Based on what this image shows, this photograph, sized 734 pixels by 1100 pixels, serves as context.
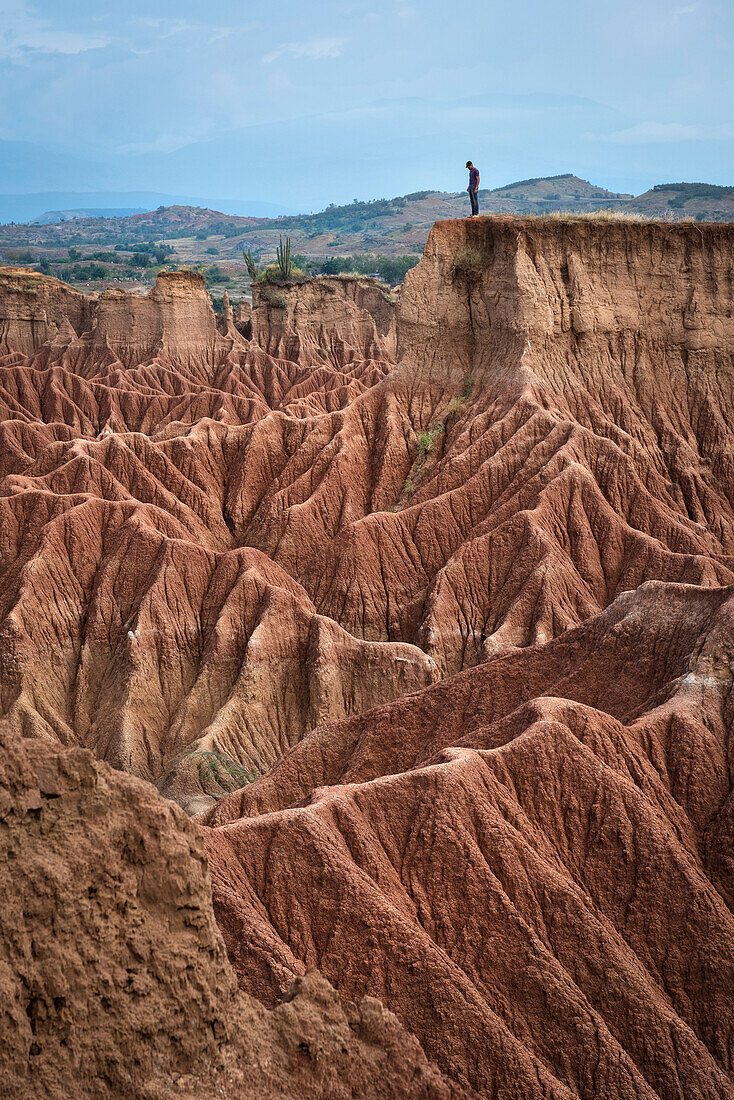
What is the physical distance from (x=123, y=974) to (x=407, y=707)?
14.5m

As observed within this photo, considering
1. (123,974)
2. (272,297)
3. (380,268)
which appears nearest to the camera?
(123,974)

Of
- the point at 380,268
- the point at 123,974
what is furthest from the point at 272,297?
the point at 380,268

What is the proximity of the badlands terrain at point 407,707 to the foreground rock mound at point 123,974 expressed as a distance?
37 mm

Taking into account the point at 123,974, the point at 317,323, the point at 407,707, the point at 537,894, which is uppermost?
the point at 317,323

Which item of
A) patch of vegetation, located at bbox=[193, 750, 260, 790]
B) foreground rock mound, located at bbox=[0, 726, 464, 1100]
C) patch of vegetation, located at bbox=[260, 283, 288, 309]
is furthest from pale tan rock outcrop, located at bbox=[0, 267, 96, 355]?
foreground rock mound, located at bbox=[0, 726, 464, 1100]

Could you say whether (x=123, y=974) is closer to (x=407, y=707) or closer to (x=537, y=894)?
(x=537, y=894)

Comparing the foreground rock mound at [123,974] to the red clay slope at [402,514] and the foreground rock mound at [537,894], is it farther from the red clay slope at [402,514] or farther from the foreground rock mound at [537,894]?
the red clay slope at [402,514]

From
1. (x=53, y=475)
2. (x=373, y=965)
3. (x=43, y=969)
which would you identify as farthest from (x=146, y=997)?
(x=53, y=475)

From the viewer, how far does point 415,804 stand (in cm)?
1819

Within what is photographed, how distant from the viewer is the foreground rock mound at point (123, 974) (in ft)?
32.1

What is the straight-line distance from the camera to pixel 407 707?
24391mm

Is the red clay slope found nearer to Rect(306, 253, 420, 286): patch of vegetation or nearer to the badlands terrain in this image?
the badlands terrain

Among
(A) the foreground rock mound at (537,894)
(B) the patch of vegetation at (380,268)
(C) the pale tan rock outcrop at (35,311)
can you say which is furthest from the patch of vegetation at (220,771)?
(B) the patch of vegetation at (380,268)

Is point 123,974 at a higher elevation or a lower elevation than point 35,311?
lower
